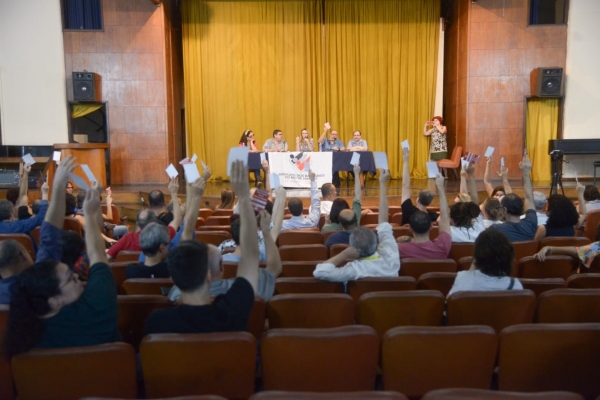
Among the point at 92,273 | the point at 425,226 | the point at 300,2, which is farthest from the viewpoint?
the point at 300,2

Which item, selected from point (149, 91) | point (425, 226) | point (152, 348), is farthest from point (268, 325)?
point (149, 91)

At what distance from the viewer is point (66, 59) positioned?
35.0 ft

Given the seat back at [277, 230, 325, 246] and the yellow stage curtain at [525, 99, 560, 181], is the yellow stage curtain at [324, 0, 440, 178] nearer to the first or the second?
the yellow stage curtain at [525, 99, 560, 181]

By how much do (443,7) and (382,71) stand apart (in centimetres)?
202

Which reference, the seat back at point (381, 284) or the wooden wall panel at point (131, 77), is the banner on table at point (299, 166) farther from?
the seat back at point (381, 284)

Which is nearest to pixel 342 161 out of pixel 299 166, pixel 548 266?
pixel 299 166

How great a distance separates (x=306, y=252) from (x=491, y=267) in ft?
5.00

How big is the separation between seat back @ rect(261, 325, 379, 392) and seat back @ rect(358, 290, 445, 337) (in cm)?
45

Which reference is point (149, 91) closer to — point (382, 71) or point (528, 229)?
point (382, 71)

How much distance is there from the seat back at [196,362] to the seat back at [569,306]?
140 centimetres

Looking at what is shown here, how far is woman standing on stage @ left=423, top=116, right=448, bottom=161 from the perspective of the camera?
1153 centimetres

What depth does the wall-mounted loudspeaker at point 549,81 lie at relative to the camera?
34.1 ft

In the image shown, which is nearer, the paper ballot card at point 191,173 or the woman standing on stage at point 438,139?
the paper ballot card at point 191,173

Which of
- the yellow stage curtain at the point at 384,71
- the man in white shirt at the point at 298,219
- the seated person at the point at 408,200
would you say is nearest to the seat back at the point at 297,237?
the man in white shirt at the point at 298,219
